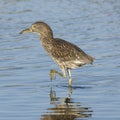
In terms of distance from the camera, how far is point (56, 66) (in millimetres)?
16016

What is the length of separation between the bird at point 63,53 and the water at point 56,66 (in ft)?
1.00

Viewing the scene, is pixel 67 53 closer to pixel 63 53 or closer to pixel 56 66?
pixel 63 53

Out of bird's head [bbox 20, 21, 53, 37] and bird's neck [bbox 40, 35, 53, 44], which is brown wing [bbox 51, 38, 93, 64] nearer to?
bird's neck [bbox 40, 35, 53, 44]

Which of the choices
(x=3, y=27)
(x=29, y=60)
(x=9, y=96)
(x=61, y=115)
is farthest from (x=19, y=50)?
(x=61, y=115)

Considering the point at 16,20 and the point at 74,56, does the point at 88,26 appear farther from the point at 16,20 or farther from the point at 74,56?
the point at 74,56

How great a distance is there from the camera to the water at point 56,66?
1183cm

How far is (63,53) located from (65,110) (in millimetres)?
2661

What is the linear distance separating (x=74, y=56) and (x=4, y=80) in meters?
1.52

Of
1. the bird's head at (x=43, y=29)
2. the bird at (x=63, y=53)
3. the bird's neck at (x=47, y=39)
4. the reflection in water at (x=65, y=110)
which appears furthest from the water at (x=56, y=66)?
the bird's head at (x=43, y=29)

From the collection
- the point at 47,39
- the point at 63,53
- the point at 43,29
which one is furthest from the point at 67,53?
the point at 43,29

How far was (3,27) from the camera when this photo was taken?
20.8 metres

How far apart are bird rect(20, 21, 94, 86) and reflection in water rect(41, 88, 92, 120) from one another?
4.46 feet

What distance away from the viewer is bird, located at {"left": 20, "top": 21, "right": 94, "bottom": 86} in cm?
1406

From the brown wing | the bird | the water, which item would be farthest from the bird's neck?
the water
